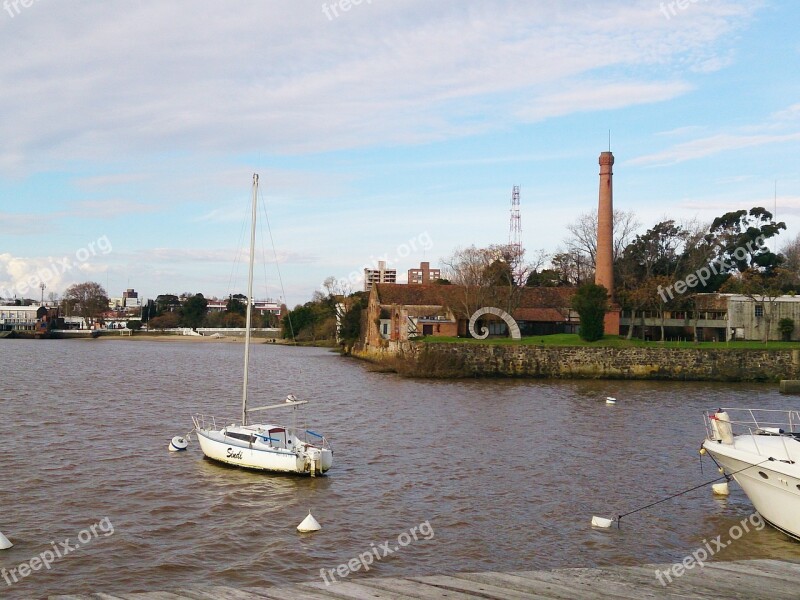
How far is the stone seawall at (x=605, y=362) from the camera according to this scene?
6256cm

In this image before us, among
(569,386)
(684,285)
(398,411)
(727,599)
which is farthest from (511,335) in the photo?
(727,599)

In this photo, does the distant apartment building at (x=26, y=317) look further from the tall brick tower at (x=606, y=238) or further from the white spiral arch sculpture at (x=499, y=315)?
the tall brick tower at (x=606, y=238)

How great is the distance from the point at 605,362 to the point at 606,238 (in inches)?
647

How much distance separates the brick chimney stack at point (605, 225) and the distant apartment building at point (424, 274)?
3312 centimetres

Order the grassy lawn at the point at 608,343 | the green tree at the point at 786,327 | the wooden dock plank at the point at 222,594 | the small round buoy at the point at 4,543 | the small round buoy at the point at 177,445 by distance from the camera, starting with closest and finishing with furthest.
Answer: the wooden dock plank at the point at 222,594 → the small round buoy at the point at 4,543 → the small round buoy at the point at 177,445 → the grassy lawn at the point at 608,343 → the green tree at the point at 786,327

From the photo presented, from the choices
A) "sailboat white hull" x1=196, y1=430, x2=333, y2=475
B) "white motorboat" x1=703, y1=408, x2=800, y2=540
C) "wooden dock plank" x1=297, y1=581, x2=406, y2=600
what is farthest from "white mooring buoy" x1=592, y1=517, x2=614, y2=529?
"wooden dock plank" x1=297, y1=581, x2=406, y2=600

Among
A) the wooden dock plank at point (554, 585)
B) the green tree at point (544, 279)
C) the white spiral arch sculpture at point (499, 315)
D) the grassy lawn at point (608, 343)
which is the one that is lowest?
the wooden dock plank at point (554, 585)

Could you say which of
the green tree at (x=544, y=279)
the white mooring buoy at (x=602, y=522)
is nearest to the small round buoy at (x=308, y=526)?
the white mooring buoy at (x=602, y=522)

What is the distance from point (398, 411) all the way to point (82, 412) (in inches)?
646

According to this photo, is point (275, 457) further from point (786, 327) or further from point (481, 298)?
point (786, 327)

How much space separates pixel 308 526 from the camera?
19.1 m

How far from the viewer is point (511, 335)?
231 feet

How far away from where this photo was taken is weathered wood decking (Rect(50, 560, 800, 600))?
453 inches

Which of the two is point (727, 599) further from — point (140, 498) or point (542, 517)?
point (140, 498)
